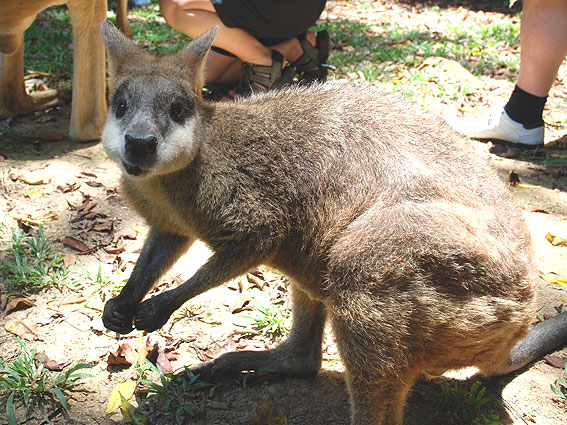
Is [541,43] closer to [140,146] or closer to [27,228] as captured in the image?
[140,146]

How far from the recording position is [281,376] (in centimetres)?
355

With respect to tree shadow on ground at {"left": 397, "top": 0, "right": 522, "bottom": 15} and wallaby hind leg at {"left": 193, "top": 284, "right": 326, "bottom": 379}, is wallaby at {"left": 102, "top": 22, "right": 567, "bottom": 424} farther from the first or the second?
tree shadow on ground at {"left": 397, "top": 0, "right": 522, "bottom": 15}

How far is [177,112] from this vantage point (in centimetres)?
305

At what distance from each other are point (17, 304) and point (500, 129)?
15.6ft

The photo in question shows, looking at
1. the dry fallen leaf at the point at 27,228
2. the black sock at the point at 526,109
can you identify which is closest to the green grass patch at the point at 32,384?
the dry fallen leaf at the point at 27,228

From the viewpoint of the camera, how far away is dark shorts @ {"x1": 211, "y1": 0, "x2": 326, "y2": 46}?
19.4 ft

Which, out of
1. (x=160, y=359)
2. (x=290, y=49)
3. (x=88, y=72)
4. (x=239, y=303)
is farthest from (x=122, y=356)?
(x=290, y=49)

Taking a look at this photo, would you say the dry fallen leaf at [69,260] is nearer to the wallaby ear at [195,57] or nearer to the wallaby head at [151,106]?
the wallaby head at [151,106]

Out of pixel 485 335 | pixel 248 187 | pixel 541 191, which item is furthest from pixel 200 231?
pixel 541 191

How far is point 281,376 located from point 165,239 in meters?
1.10

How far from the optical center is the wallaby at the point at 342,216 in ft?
8.84

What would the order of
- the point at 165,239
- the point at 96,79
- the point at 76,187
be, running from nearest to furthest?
the point at 165,239 → the point at 76,187 → the point at 96,79

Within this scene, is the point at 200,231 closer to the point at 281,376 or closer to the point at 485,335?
the point at 281,376

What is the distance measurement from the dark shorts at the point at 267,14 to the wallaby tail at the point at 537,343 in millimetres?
4018
